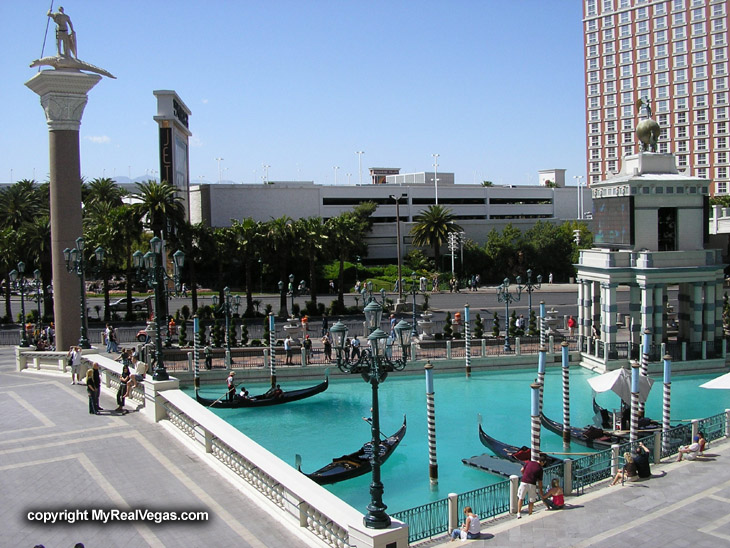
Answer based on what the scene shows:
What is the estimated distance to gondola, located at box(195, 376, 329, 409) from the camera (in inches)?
1304

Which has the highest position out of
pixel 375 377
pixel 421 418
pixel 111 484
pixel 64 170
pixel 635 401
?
pixel 64 170

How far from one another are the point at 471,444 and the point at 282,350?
52.3 feet

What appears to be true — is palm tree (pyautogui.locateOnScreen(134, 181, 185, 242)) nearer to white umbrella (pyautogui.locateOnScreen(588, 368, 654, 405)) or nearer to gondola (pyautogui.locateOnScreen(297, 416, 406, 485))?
gondola (pyautogui.locateOnScreen(297, 416, 406, 485))

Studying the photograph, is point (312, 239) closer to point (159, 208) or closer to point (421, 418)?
point (159, 208)

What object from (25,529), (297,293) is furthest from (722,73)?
(25,529)

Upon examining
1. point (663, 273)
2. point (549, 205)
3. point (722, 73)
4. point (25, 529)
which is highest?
point (722, 73)

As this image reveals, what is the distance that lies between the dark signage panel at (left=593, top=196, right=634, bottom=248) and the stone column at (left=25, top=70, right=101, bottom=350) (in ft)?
96.1

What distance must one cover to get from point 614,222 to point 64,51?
3158cm

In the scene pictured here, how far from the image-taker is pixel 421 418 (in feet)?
109

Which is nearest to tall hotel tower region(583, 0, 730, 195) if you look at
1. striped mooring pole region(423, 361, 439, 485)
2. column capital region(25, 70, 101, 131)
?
column capital region(25, 70, 101, 131)

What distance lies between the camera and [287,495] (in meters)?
14.7

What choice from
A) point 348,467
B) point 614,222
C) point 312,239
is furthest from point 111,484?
point 312,239

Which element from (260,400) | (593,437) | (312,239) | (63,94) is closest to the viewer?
(593,437)

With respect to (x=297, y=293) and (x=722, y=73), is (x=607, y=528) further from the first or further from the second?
(x=722, y=73)
